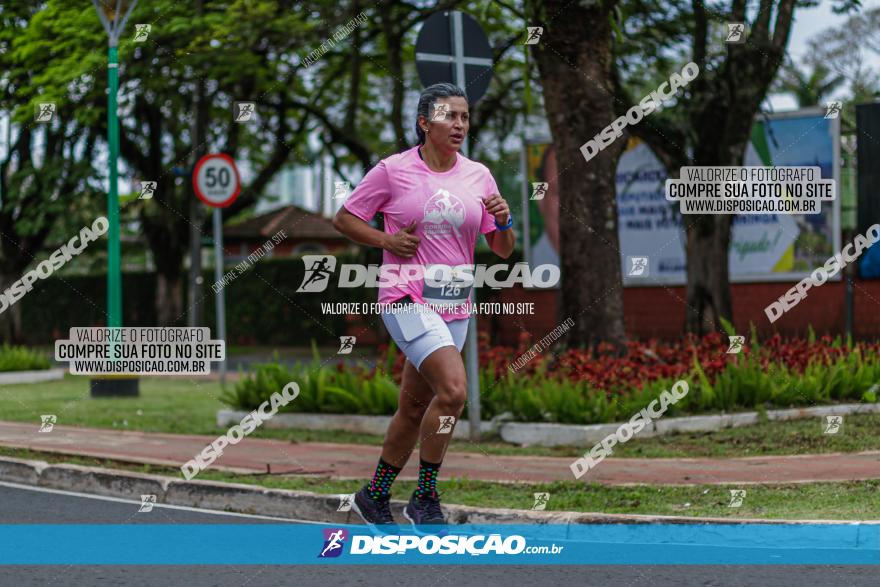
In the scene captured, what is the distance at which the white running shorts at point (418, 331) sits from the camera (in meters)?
5.87

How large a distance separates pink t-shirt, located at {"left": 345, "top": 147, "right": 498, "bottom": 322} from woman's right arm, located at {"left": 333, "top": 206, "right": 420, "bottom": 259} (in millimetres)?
43

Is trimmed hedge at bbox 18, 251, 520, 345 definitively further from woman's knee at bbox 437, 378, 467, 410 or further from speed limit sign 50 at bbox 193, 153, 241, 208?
woman's knee at bbox 437, 378, 467, 410

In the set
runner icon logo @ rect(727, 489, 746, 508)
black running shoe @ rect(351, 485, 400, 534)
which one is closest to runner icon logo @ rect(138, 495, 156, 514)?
black running shoe @ rect(351, 485, 400, 534)

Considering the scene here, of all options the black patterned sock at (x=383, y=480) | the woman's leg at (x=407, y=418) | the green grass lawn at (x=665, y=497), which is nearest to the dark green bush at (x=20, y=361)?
the green grass lawn at (x=665, y=497)

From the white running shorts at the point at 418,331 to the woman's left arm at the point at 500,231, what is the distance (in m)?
0.50

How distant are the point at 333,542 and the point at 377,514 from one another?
0.89 ft

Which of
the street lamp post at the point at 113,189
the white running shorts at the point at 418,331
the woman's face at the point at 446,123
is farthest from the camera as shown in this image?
the street lamp post at the point at 113,189

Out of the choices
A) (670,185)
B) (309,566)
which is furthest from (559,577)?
(670,185)

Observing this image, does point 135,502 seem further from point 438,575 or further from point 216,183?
point 216,183

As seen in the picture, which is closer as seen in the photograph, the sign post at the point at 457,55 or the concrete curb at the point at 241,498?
the concrete curb at the point at 241,498

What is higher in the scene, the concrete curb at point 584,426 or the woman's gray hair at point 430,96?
the woman's gray hair at point 430,96

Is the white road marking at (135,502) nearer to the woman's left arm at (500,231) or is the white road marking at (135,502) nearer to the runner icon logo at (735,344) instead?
the woman's left arm at (500,231)

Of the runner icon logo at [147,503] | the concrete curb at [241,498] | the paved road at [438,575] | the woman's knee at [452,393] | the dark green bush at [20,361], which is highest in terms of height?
the woman's knee at [452,393]

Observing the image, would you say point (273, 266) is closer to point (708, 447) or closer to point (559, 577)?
point (708, 447)
